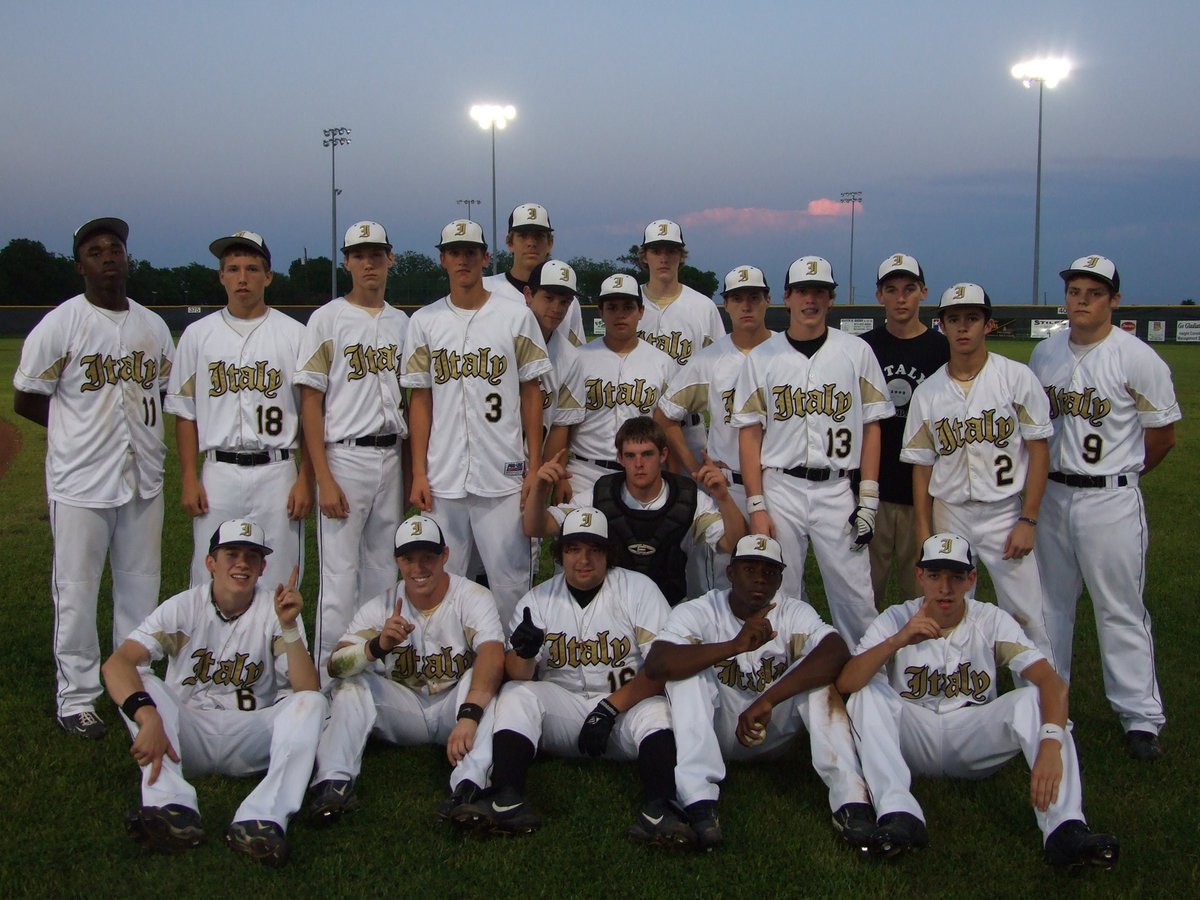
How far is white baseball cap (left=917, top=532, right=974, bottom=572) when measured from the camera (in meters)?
4.14

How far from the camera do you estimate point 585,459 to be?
5.72 metres

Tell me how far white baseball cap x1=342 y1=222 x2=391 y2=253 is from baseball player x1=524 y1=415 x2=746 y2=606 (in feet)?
4.77

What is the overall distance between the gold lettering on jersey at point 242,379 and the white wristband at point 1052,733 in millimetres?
3744

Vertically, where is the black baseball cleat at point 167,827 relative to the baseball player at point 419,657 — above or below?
below

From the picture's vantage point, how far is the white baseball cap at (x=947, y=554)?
4.14 metres

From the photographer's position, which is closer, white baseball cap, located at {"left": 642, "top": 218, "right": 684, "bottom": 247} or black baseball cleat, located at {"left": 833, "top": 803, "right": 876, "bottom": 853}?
black baseball cleat, located at {"left": 833, "top": 803, "right": 876, "bottom": 853}

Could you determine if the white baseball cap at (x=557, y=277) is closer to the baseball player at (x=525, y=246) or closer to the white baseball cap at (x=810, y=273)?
the baseball player at (x=525, y=246)

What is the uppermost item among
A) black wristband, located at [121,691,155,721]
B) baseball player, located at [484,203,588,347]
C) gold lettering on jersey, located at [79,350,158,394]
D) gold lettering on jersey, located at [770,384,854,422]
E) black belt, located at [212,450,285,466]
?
baseball player, located at [484,203,588,347]

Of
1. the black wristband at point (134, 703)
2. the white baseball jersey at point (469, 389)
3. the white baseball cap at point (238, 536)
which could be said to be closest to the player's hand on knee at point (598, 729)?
the white baseball jersey at point (469, 389)

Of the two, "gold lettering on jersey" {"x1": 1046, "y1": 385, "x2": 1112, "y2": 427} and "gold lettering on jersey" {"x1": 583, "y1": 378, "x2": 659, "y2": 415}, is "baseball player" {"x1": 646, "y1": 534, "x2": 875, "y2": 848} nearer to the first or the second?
"gold lettering on jersey" {"x1": 583, "y1": 378, "x2": 659, "y2": 415}

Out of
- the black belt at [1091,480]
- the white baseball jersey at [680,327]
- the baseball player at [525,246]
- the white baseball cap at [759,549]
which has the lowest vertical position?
the white baseball cap at [759,549]

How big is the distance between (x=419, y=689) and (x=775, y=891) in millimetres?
1851

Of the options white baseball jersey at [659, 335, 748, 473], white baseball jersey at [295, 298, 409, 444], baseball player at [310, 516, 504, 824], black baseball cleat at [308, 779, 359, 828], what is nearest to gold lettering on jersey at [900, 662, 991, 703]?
white baseball jersey at [659, 335, 748, 473]

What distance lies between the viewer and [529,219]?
5.99 meters
